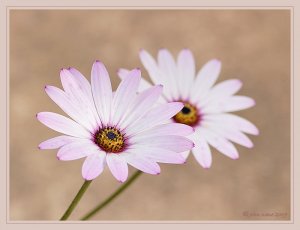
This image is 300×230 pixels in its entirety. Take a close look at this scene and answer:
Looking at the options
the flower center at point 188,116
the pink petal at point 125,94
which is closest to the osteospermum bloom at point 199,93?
the flower center at point 188,116

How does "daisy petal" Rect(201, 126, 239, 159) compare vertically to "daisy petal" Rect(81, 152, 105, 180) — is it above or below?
above

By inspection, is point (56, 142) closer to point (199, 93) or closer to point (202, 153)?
point (202, 153)

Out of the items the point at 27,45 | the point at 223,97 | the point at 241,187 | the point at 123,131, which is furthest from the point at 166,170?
the point at 123,131

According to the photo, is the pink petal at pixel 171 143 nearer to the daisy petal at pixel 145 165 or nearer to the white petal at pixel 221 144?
the daisy petal at pixel 145 165

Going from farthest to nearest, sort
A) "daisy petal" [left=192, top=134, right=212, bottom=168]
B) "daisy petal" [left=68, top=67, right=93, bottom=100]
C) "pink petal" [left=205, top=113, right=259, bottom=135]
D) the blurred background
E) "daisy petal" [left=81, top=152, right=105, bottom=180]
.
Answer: the blurred background, "pink petal" [left=205, top=113, right=259, bottom=135], "daisy petal" [left=192, top=134, right=212, bottom=168], "daisy petal" [left=68, top=67, right=93, bottom=100], "daisy petal" [left=81, top=152, right=105, bottom=180]

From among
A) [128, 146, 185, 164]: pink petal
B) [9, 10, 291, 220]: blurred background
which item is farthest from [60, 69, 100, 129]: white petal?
[9, 10, 291, 220]: blurred background

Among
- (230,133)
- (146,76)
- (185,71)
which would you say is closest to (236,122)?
(230,133)

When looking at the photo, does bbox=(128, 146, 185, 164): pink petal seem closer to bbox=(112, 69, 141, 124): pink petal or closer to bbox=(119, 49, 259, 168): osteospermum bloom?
bbox=(112, 69, 141, 124): pink petal

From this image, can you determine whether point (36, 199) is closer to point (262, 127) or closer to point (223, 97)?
point (262, 127)
